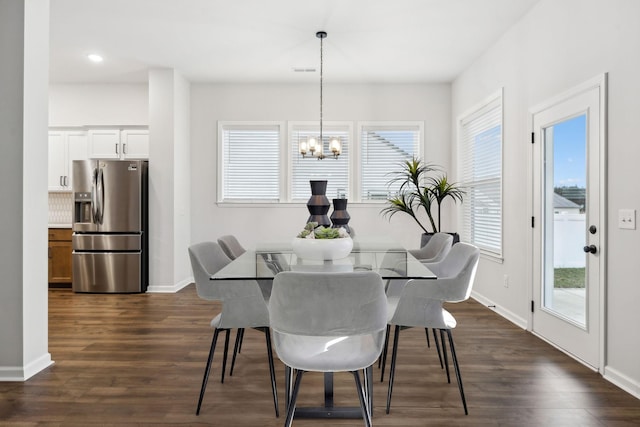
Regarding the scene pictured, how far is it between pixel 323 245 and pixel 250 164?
405cm

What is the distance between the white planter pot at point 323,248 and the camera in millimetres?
2469

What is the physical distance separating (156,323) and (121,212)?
202 centimetres

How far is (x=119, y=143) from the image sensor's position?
609 centimetres

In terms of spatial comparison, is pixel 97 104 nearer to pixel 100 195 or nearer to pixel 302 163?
pixel 100 195

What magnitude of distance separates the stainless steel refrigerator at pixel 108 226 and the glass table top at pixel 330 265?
3.22m

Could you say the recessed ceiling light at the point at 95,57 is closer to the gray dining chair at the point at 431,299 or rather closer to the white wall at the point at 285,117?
the white wall at the point at 285,117

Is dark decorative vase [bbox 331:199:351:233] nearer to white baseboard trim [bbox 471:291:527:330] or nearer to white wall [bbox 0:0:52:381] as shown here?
white baseboard trim [bbox 471:291:527:330]

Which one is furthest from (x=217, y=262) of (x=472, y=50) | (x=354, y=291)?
(x=472, y=50)

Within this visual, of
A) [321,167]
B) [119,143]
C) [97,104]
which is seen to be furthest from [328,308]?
[97,104]

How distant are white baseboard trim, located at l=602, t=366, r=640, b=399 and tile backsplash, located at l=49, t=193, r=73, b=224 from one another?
22.2 feet

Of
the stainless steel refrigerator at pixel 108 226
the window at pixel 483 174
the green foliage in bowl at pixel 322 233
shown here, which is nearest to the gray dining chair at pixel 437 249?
the green foliage in bowl at pixel 322 233

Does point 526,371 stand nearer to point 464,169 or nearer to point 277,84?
point 464,169

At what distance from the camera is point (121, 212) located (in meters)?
5.50

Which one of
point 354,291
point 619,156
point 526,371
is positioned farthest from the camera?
point 526,371
